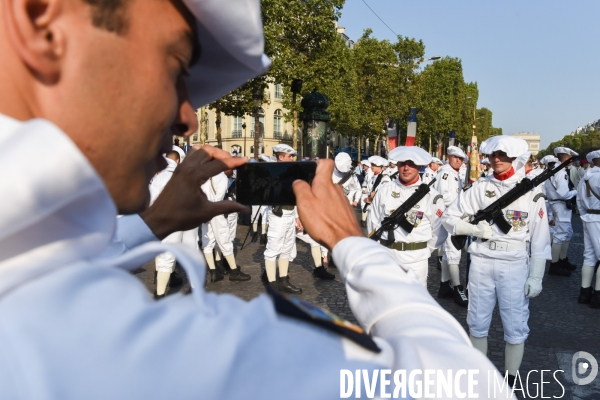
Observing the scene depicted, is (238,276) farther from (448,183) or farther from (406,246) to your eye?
(448,183)

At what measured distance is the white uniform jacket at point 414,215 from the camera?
6090 millimetres

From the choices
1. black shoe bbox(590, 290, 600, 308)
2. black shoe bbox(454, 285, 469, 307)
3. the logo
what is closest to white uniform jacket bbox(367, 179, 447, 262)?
black shoe bbox(454, 285, 469, 307)

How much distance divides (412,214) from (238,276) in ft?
11.2

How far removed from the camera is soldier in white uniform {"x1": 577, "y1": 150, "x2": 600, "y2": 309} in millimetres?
7344

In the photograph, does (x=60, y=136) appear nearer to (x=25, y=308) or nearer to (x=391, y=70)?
(x=25, y=308)

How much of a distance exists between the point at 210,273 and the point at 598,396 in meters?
5.95

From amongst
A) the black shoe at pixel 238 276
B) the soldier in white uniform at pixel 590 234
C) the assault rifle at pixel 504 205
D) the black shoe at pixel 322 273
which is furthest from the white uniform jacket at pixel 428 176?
the assault rifle at pixel 504 205

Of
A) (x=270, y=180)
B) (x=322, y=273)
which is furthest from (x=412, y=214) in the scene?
(x=270, y=180)

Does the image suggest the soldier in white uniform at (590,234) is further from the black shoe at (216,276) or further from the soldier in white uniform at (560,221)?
the black shoe at (216,276)

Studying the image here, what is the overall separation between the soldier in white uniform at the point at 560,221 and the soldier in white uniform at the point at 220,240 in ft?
18.7

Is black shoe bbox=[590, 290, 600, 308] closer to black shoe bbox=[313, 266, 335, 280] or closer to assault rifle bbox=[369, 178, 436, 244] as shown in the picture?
assault rifle bbox=[369, 178, 436, 244]

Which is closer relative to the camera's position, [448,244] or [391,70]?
[448,244]

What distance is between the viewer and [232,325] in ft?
Result: 1.86

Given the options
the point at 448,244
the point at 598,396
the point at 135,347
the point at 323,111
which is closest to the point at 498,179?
the point at 598,396
